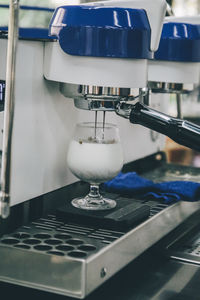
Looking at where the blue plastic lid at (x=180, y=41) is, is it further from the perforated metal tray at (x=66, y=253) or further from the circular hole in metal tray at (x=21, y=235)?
the circular hole in metal tray at (x=21, y=235)

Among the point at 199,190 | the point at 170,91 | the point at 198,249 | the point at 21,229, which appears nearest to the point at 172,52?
the point at 170,91

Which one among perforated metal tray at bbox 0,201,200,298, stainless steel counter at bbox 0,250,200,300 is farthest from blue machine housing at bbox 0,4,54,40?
stainless steel counter at bbox 0,250,200,300

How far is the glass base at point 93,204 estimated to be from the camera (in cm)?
100

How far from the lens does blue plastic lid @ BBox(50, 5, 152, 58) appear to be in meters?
0.87

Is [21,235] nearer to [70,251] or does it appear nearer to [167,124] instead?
[70,251]

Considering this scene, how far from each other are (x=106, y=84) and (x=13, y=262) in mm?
317

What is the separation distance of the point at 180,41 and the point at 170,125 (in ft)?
1.05

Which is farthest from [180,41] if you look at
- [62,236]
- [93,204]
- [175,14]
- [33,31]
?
[175,14]

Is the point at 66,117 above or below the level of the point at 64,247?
above

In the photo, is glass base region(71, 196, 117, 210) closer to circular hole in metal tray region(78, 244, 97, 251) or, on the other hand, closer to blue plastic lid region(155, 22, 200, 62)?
circular hole in metal tray region(78, 244, 97, 251)

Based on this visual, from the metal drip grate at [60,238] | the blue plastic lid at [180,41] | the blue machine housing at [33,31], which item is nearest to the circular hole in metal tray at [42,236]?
the metal drip grate at [60,238]

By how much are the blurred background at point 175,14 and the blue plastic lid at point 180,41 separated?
21 cm

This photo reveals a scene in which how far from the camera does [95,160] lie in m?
0.97

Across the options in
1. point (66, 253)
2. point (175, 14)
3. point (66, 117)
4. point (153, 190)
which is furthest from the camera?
point (175, 14)
